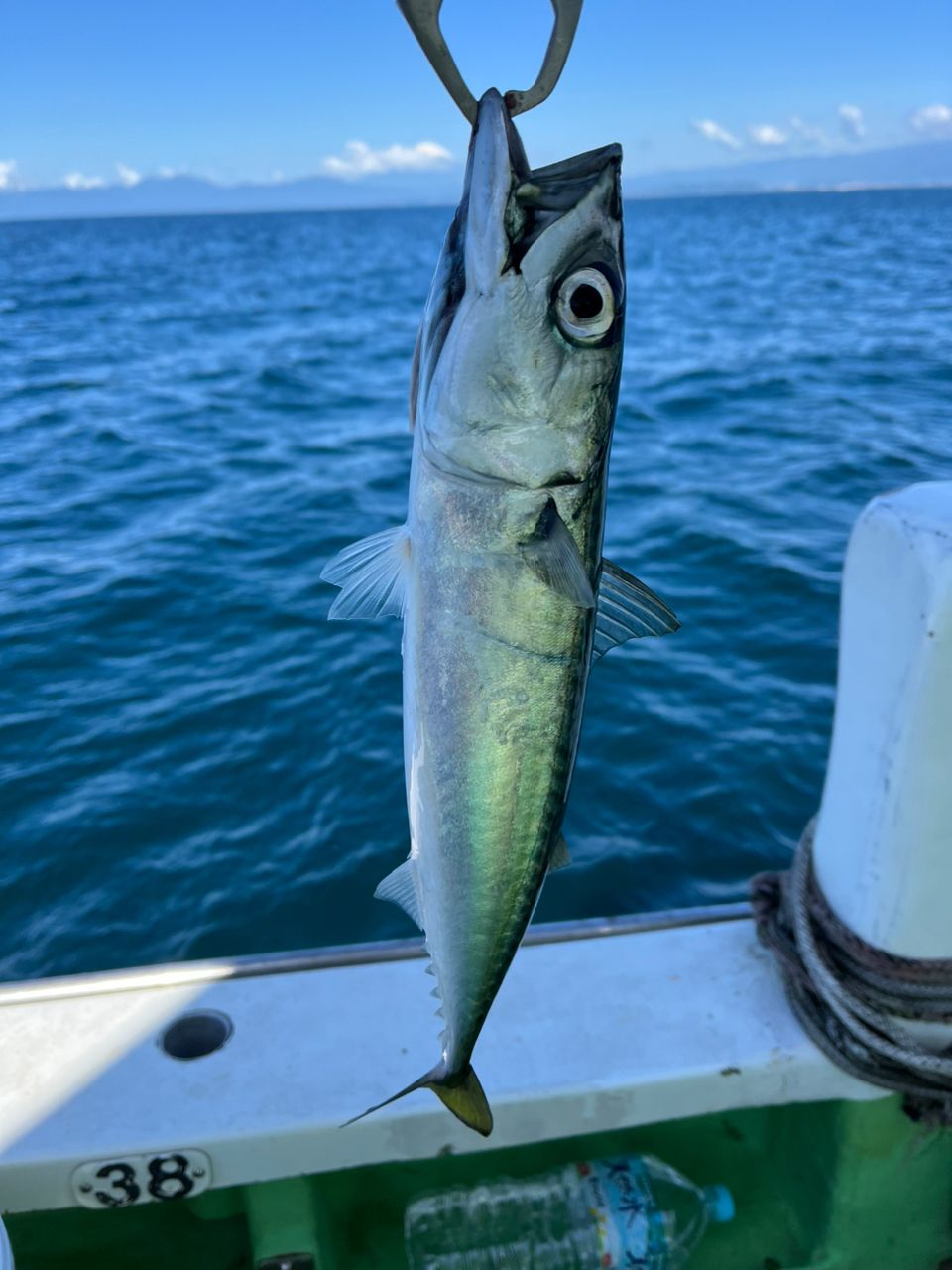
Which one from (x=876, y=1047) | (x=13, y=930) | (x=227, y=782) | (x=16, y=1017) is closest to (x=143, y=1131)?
(x=16, y=1017)

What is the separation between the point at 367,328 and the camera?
2233 centimetres

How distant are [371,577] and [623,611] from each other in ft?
1.23

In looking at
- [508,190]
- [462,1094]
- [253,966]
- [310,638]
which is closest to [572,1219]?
[253,966]

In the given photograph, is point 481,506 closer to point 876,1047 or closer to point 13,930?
point 876,1047

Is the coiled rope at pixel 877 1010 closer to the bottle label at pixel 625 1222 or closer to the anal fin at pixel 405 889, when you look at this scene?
the bottle label at pixel 625 1222

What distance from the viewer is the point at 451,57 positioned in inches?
47.6

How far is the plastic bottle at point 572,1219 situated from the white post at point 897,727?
0.84 metres

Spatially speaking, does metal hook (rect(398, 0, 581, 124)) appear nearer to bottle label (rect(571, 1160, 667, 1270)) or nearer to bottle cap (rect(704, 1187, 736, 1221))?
bottle label (rect(571, 1160, 667, 1270))

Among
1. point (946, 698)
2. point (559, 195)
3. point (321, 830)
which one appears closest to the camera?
point (559, 195)

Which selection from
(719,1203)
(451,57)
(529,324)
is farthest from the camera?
(719,1203)

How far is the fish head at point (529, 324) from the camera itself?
1.30m

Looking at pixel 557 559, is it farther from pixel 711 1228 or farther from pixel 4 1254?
pixel 711 1228

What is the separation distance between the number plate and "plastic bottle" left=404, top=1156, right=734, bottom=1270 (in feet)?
2.09

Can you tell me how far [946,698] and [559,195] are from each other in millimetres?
1389
